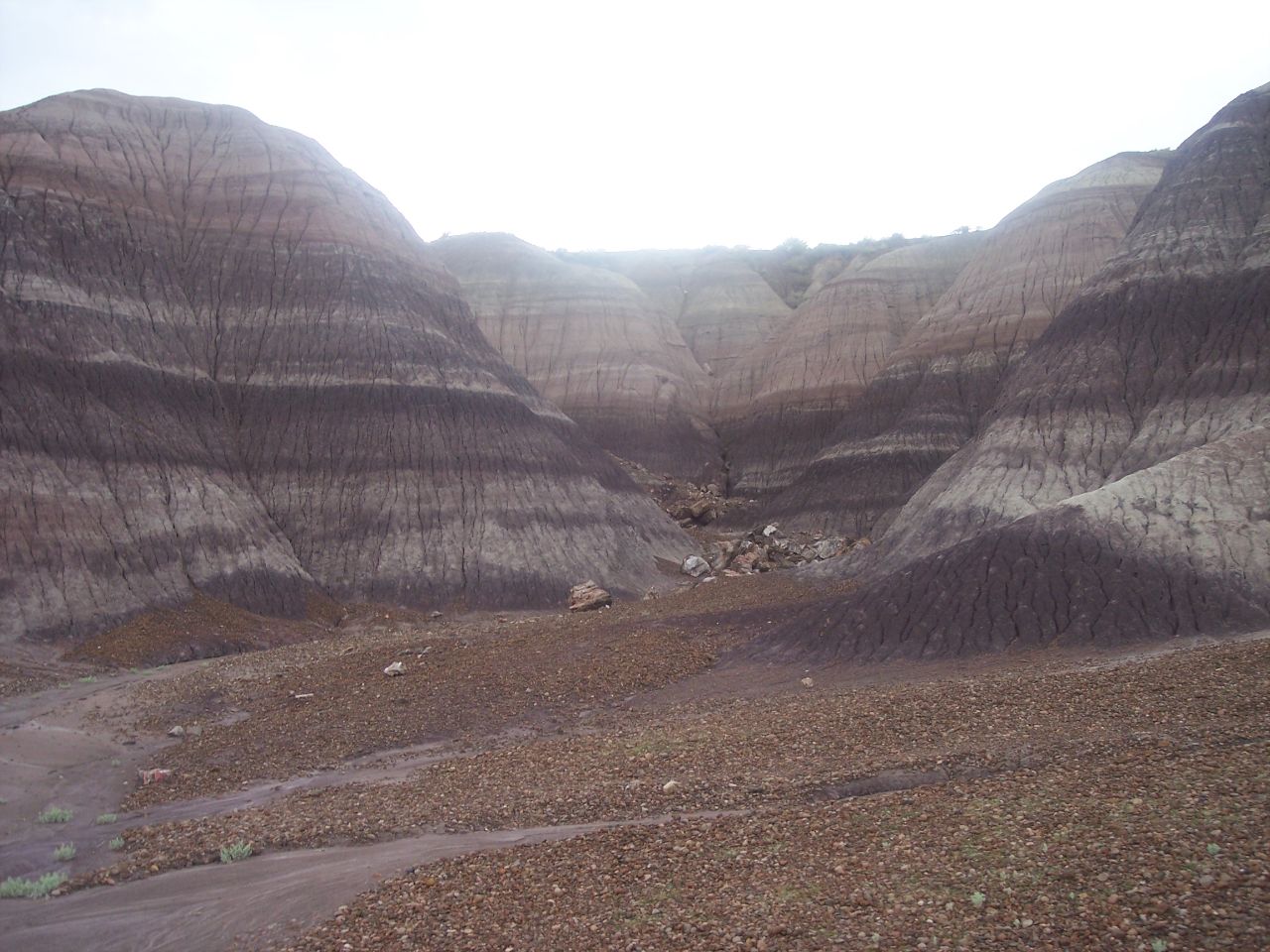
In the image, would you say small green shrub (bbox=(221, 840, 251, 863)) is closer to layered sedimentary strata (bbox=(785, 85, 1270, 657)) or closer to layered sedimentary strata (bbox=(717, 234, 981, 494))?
layered sedimentary strata (bbox=(785, 85, 1270, 657))

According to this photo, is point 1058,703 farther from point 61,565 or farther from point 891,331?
point 891,331

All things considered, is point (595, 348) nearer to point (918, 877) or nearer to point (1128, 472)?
point (1128, 472)

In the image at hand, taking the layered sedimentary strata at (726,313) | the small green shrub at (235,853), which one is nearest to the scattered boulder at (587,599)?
the small green shrub at (235,853)

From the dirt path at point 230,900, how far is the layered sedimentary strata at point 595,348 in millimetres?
48532

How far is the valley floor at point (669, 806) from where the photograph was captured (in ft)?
19.2

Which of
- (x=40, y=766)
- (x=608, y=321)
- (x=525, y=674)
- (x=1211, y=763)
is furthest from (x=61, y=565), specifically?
(x=608, y=321)

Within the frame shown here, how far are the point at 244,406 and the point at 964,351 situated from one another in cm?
3766

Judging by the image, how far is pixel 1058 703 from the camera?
11.4 meters

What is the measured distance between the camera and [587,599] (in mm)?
29453

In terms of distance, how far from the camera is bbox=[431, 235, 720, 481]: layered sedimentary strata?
5969 cm

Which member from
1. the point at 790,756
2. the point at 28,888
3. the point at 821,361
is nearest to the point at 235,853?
the point at 28,888

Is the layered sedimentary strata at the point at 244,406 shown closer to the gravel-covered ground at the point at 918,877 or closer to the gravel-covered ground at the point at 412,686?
the gravel-covered ground at the point at 412,686

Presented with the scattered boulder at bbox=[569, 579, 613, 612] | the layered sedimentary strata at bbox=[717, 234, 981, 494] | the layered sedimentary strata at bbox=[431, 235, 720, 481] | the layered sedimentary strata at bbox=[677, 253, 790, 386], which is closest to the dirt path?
the scattered boulder at bbox=[569, 579, 613, 612]

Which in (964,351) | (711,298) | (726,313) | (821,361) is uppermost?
(711,298)
